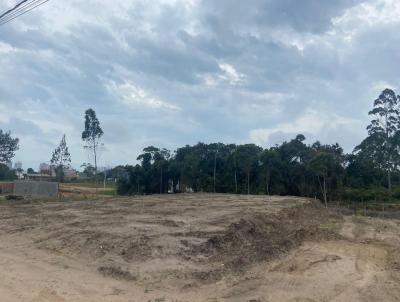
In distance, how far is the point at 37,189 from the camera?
4594 cm

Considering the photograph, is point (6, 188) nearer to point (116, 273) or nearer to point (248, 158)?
point (248, 158)

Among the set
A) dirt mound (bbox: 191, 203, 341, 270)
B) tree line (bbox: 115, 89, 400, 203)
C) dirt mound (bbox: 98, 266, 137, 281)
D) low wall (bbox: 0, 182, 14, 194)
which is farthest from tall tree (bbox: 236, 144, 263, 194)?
dirt mound (bbox: 98, 266, 137, 281)

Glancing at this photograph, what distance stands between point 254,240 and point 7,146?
194 feet

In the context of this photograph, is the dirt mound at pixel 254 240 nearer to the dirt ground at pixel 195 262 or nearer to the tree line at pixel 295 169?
the dirt ground at pixel 195 262

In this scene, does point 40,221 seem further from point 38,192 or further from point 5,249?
point 38,192

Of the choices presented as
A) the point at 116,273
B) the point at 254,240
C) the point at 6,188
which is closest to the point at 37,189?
the point at 6,188

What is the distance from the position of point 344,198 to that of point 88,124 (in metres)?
35.9

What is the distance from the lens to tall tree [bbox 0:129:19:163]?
214 feet

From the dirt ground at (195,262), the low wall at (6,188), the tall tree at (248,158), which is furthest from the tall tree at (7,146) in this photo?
the dirt ground at (195,262)

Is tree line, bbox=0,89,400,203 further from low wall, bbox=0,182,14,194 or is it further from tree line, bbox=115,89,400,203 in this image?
low wall, bbox=0,182,14,194

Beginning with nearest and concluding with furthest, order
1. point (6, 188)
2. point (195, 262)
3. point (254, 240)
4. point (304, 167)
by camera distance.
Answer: point (195, 262) → point (254, 240) → point (304, 167) → point (6, 188)

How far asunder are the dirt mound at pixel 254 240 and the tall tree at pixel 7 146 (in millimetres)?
55281

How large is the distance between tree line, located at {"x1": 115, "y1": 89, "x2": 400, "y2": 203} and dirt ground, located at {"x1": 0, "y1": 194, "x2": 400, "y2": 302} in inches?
1061

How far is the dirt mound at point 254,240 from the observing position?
1170 cm
